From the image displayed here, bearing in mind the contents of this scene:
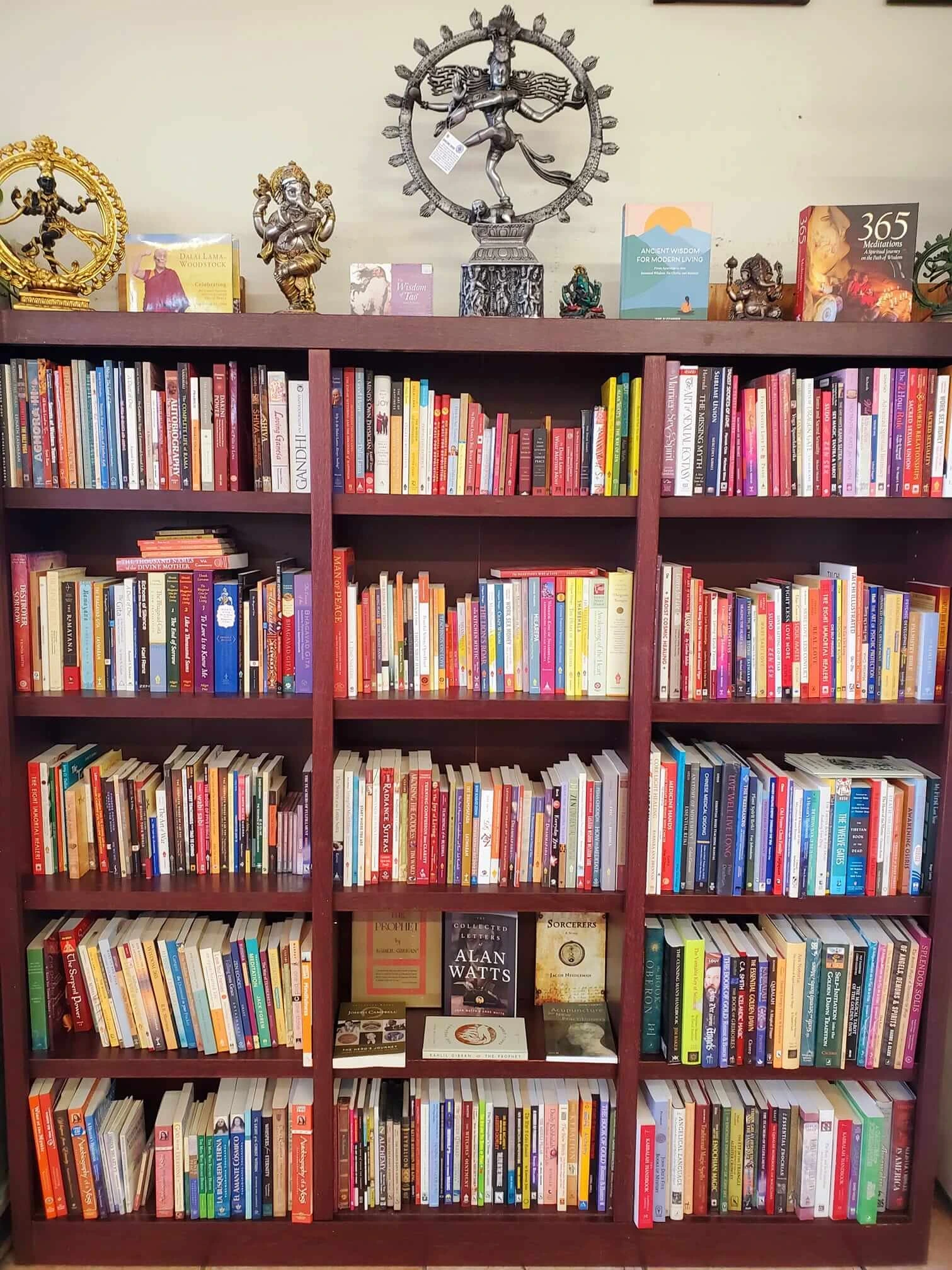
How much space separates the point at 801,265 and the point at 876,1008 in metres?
1.54

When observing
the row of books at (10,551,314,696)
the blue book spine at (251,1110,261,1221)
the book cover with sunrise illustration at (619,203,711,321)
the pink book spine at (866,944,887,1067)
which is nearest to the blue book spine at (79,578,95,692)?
the row of books at (10,551,314,696)

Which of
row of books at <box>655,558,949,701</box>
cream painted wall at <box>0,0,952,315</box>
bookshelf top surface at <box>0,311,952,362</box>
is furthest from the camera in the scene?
cream painted wall at <box>0,0,952,315</box>

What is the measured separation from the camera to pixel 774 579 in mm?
1880

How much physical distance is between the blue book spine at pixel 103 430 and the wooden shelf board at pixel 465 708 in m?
0.64

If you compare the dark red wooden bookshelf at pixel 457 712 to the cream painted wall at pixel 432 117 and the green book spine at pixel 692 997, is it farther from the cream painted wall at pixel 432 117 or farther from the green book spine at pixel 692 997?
the cream painted wall at pixel 432 117

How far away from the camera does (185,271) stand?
1650 mm

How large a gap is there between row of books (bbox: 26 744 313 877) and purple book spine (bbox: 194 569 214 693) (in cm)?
19

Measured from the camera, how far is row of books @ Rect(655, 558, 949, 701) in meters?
1.68

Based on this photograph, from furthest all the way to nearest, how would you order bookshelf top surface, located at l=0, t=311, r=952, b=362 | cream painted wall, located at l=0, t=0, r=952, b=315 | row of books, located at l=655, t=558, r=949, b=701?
cream painted wall, located at l=0, t=0, r=952, b=315 < row of books, located at l=655, t=558, r=949, b=701 < bookshelf top surface, located at l=0, t=311, r=952, b=362

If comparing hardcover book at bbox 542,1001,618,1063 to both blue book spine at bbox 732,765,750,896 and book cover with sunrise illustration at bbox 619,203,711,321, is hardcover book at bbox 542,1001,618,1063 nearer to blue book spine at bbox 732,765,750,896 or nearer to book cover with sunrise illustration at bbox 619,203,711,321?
blue book spine at bbox 732,765,750,896

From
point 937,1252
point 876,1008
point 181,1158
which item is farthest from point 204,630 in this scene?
point 937,1252

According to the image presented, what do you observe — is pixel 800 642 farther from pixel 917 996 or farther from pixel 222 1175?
pixel 222 1175

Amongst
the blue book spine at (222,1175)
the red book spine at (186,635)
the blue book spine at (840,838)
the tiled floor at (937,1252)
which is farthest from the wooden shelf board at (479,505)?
the tiled floor at (937,1252)

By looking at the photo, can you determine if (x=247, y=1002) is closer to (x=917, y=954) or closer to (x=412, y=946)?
(x=412, y=946)
